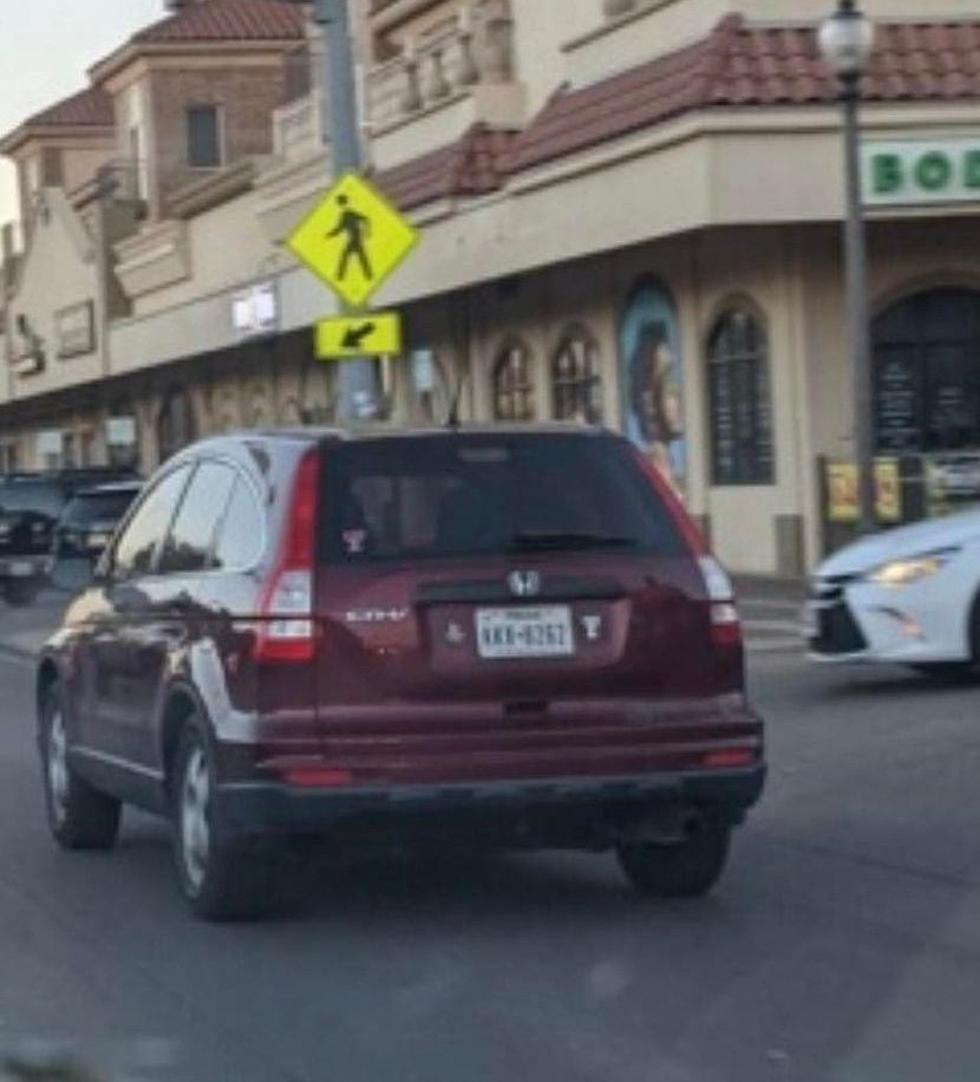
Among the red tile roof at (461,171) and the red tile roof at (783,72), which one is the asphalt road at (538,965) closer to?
the red tile roof at (783,72)

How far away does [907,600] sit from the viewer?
18031mm

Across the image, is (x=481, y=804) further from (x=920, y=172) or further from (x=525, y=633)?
(x=920, y=172)

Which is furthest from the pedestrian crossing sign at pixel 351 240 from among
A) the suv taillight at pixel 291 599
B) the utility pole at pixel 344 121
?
the suv taillight at pixel 291 599

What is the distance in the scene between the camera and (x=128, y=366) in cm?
5406

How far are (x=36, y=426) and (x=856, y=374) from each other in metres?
52.3

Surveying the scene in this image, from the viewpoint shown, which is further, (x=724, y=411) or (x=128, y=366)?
(x=128, y=366)

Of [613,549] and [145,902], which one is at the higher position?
[613,549]

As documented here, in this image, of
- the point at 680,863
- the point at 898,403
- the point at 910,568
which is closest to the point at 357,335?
the point at 910,568

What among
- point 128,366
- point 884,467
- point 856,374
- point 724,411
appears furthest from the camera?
point 128,366

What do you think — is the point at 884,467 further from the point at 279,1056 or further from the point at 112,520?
the point at 279,1056

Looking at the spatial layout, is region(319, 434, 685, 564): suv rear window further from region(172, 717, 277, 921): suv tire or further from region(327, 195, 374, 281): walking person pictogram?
region(327, 195, 374, 281): walking person pictogram

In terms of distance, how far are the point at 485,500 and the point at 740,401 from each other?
70.3ft

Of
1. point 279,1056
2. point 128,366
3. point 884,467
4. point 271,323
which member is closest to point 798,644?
point 884,467

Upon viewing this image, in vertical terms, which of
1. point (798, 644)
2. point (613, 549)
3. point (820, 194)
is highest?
point (820, 194)
